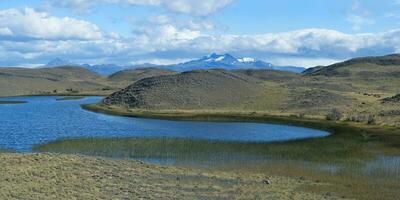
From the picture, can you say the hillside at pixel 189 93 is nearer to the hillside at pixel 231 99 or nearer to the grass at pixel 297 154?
the hillside at pixel 231 99

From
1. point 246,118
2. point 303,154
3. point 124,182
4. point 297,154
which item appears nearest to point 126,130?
point 246,118

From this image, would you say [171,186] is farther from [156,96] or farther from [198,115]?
[156,96]

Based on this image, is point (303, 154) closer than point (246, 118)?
Yes

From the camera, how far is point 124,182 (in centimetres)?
3331

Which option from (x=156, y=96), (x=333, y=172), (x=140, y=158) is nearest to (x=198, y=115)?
(x=156, y=96)

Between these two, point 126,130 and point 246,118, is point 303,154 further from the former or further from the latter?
point 246,118

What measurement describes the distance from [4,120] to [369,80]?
145m

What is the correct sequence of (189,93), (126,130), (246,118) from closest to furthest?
(126,130)
(246,118)
(189,93)

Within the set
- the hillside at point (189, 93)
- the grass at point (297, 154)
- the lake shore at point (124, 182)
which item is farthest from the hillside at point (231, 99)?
the lake shore at point (124, 182)

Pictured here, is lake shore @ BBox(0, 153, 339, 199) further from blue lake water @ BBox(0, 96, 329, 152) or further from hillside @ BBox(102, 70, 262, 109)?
hillside @ BBox(102, 70, 262, 109)

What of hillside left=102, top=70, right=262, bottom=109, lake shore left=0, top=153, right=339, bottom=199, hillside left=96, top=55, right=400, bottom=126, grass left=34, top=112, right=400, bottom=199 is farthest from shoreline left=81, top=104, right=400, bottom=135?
lake shore left=0, top=153, right=339, bottom=199

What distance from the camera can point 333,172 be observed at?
39.2 metres

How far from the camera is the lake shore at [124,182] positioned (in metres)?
29.9

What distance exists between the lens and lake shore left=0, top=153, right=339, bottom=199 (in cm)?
A: 2988
